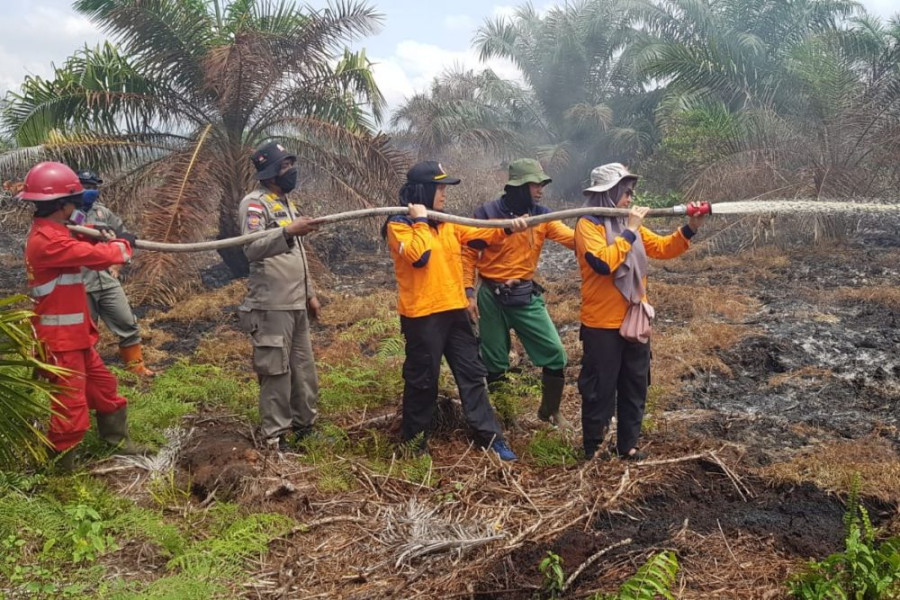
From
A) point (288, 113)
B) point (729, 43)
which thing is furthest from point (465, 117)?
point (288, 113)

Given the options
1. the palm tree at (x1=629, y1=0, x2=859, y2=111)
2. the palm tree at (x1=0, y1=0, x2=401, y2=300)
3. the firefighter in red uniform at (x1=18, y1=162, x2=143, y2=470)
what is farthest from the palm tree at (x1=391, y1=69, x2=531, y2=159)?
the firefighter in red uniform at (x1=18, y1=162, x2=143, y2=470)

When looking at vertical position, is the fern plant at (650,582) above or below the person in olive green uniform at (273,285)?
below

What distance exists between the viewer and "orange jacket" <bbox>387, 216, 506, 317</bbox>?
4.51 m

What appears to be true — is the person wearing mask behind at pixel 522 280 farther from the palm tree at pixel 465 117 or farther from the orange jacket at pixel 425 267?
the palm tree at pixel 465 117

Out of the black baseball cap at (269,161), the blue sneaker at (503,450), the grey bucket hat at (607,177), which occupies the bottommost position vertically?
the blue sneaker at (503,450)

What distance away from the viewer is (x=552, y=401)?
529cm

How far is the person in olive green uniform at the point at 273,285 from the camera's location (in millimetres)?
4613

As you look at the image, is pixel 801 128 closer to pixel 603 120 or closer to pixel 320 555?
pixel 603 120

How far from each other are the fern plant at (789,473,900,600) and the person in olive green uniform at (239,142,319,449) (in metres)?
3.01

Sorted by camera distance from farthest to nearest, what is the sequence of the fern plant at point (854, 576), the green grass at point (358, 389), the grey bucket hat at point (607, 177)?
1. the green grass at point (358, 389)
2. the grey bucket hat at point (607, 177)
3. the fern plant at point (854, 576)

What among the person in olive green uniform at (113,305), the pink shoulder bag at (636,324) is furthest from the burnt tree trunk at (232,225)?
the pink shoulder bag at (636,324)

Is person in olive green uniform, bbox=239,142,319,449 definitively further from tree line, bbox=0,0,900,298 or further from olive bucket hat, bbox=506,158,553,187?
tree line, bbox=0,0,900,298

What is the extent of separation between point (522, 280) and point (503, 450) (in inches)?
46.2

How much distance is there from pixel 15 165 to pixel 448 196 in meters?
10.4
